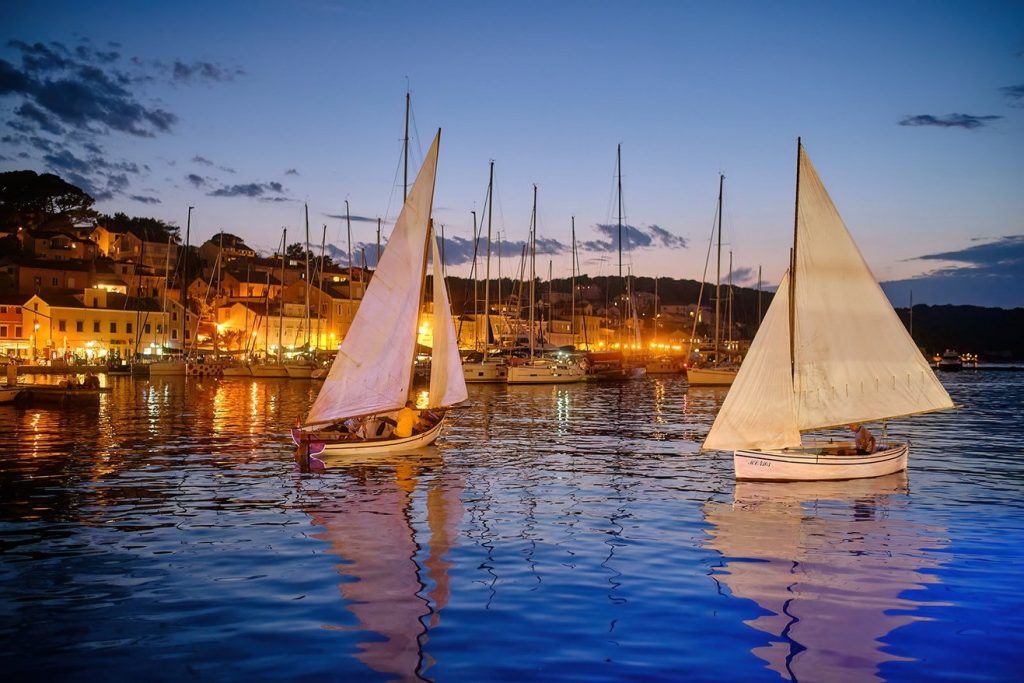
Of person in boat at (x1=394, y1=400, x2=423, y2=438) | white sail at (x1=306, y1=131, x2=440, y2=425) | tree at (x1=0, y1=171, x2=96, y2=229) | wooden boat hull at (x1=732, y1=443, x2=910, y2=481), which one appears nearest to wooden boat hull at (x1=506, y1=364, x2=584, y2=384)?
person in boat at (x1=394, y1=400, x2=423, y2=438)

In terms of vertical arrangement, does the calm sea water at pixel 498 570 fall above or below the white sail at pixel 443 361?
below

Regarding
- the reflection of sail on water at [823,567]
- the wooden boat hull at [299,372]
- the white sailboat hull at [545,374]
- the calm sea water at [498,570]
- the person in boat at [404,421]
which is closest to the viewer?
the calm sea water at [498,570]

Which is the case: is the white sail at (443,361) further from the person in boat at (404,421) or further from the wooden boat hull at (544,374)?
the wooden boat hull at (544,374)

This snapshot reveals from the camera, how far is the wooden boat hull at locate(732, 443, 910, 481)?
26422 millimetres

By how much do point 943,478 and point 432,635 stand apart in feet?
76.8

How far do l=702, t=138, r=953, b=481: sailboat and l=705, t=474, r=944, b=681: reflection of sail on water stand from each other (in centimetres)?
138

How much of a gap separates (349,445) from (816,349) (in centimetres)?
1552

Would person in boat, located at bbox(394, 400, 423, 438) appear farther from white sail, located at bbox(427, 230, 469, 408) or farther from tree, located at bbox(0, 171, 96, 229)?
tree, located at bbox(0, 171, 96, 229)

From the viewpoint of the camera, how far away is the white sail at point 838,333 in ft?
85.9

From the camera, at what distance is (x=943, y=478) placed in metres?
29.7

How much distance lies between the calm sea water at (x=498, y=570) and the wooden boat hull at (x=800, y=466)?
51 centimetres

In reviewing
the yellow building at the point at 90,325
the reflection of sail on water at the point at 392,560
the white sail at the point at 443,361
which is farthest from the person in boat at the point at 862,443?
the yellow building at the point at 90,325

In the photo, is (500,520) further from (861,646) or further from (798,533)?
(861,646)

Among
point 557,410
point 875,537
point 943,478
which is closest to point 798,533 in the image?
point 875,537
